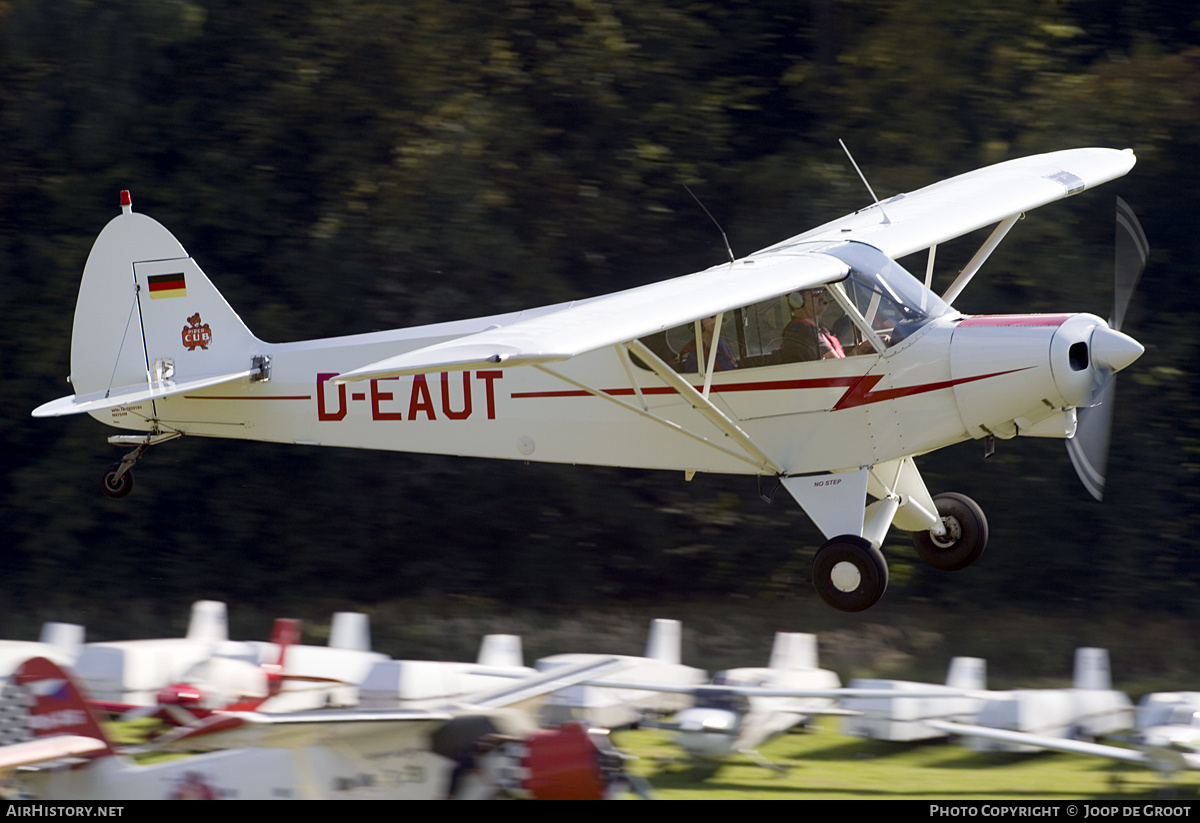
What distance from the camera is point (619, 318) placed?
729 cm

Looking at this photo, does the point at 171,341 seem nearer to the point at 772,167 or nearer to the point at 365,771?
the point at 365,771

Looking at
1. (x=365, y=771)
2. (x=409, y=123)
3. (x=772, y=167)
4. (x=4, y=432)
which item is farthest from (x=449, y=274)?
(x=365, y=771)

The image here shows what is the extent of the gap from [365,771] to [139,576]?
37.8ft

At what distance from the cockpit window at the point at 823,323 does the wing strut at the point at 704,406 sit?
0.88 ft

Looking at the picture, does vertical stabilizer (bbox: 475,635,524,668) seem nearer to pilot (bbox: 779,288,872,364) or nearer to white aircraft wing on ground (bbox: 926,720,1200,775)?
pilot (bbox: 779,288,872,364)

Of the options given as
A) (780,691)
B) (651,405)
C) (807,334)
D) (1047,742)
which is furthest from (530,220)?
(1047,742)

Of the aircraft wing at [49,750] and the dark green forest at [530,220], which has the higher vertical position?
the dark green forest at [530,220]

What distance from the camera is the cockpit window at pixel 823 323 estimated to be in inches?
334

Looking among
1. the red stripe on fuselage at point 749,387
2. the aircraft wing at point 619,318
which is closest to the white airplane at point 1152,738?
the red stripe on fuselage at point 749,387

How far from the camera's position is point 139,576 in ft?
55.3

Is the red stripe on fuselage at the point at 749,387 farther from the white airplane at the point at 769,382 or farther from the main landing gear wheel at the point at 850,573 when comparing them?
the main landing gear wheel at the point at 850,573

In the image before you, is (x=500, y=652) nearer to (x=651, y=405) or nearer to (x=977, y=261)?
(x=651, y=405)

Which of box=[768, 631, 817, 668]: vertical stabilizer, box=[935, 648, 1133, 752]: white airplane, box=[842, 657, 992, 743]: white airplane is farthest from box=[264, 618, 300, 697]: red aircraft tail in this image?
box=[935, 648, 1133, 752]: white airplane

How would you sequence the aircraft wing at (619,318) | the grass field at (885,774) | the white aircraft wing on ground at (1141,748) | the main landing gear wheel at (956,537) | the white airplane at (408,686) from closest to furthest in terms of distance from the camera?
the aircraft wing at (619,318)
the white aircraft wing on ground at (1141,748)
the white airplane at (408,686)
the grass field at (885,774)
the main landing gear wheel at (956,537)
